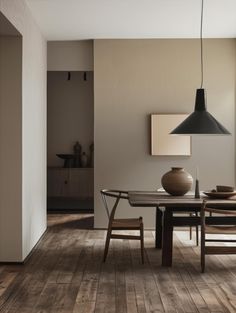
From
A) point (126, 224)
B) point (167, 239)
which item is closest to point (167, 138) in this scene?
point (126, 224)

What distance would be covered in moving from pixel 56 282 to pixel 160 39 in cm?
422

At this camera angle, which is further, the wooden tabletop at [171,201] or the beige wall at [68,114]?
the beige wall at [68,114]

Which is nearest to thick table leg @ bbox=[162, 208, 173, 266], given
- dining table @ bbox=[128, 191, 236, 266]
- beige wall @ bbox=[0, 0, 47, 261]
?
dining table @ bbox=[128, 191, 236, 266]

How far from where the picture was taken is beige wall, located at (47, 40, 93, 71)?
754 centimetres

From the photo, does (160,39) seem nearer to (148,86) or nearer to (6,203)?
(148,86)

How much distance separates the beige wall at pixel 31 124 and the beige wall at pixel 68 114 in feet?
8.32

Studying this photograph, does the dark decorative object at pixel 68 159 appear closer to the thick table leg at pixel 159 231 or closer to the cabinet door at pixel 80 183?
the cabinet door at pixel 80 183

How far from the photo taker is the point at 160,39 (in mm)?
7359

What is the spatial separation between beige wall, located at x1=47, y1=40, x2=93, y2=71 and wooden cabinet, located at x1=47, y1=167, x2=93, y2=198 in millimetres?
2377

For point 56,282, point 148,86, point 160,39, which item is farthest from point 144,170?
point 56,282

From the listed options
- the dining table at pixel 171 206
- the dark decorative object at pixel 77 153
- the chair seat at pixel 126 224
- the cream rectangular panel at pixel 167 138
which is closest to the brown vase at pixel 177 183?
the dining table at pixel 171 206

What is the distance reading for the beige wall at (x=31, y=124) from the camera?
5244 mm

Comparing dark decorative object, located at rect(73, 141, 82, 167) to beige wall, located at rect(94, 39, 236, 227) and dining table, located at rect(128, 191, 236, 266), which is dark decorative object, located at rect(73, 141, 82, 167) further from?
dining table, located at rect(128, 191, 236, 266)

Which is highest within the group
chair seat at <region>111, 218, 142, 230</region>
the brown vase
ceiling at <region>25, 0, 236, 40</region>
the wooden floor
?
ceiling at <region>25, 0, 236, 40</region>
